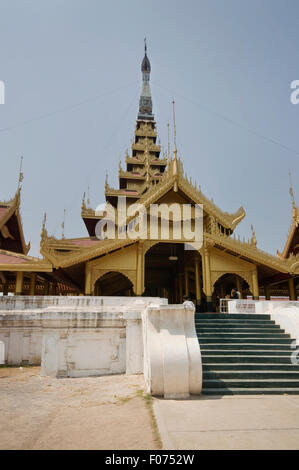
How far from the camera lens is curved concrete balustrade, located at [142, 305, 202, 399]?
470 centimetres

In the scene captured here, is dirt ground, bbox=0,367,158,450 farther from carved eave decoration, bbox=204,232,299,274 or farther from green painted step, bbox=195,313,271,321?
carved eave decoration, bbox=204,232,299,274

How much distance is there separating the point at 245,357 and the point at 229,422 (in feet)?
9.39

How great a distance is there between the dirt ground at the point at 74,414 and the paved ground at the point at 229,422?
0.92ft

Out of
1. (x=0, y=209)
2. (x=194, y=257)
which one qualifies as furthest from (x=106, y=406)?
(x=0, y=209)

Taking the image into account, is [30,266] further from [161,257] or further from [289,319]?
[289,319]

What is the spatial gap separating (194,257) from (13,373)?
11.4 m

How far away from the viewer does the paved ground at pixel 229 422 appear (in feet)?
9.61

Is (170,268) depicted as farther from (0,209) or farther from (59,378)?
(59,378)

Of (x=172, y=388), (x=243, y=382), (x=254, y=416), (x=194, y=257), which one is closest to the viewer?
(x=254, y=416)

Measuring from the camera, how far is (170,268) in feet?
72.8

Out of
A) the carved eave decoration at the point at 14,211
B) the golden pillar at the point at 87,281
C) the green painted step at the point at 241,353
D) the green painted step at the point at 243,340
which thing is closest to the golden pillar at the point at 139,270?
the golden pillar at the point at 87,281

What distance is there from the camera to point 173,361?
4770mm

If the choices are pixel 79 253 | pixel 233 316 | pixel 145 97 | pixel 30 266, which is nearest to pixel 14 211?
pixel 30 266

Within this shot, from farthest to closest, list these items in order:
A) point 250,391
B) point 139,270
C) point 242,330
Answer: point 139,270 → point 242,330 → point 250,391
